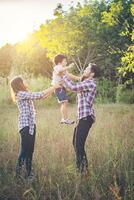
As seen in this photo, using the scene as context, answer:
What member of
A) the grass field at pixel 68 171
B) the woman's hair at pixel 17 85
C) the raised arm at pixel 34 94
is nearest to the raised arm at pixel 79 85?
the raised arm at pixel 34 94

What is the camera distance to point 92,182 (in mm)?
5379

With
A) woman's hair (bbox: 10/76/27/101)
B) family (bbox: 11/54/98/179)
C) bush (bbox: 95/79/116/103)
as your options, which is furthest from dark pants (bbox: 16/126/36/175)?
bush (bbox: 95/79/116/103)

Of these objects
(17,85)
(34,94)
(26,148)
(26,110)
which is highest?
(17,85)

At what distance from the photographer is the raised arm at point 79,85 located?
586cm

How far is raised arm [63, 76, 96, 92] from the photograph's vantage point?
19.2 ft

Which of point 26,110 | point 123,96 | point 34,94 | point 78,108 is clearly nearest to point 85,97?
point 78,108

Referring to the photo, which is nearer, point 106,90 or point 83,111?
point 83,111

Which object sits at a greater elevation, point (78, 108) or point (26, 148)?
point (78, 108)

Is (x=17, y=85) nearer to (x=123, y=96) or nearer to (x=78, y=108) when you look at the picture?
(x=78, y=108)

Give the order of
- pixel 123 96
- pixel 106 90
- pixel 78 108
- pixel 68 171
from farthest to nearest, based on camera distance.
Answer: pixel 106 90, pixel 123 96, pixel 78 108, pixel 68 171

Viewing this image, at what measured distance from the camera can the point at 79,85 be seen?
19.3ft

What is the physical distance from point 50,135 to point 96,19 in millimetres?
17272

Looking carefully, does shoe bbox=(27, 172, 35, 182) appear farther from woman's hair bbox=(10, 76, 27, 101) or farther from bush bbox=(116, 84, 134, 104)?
bush bbox=(116, 84, 134, 104)

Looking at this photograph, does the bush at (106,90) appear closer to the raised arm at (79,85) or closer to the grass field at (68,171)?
the grass field at (68,171)
